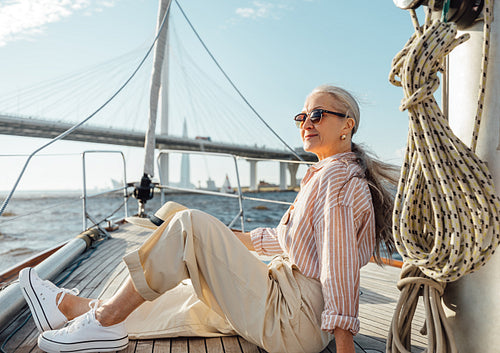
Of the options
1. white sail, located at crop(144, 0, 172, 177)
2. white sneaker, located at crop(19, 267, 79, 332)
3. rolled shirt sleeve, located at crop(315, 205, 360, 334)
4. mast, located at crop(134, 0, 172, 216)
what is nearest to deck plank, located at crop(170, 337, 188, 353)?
white sneaker, located at crop(19, 267, 79, 332)

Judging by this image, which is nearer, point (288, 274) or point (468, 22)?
point (468, 22)

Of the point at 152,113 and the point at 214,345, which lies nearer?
the point at 214,345

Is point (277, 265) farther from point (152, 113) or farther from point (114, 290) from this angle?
point (152, 113)

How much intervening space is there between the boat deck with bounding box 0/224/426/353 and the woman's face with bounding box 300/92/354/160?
59 cm

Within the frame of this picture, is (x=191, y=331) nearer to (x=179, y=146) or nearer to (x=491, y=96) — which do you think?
(x=491, y=96)

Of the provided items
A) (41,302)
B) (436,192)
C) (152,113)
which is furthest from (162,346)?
(152,113)

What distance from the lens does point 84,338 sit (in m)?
1.10

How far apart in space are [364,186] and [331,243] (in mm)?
198

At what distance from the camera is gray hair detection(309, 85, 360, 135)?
114 centimetres

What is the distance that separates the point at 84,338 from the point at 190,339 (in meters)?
0.33

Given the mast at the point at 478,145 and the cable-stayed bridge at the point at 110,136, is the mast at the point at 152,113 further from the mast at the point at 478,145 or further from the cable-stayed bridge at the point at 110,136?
the cable-stayed bridge at the point at 110,136

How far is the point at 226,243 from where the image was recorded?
1.08 metres

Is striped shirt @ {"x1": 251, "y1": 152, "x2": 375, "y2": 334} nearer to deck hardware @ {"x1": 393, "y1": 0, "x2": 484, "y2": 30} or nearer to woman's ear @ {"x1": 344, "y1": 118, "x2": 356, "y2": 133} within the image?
woman's ear @ {"x1": 344, "y1": 118, "x2": 356, "y2": 133}

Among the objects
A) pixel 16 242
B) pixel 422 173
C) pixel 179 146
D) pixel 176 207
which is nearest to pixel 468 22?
pixel 422 173
